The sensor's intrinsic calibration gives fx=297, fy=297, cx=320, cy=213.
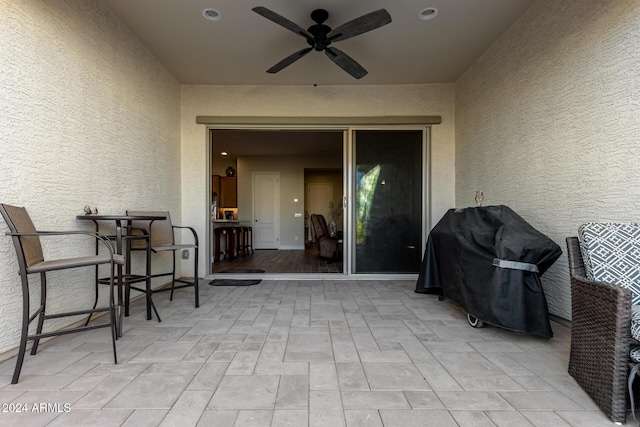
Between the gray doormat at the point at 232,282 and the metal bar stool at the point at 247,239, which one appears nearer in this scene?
the gray doormat at the point at 232,282

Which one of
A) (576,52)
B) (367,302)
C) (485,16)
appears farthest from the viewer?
(367,302)

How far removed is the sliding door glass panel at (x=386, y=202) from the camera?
166 inches

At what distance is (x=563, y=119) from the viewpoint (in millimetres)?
2359

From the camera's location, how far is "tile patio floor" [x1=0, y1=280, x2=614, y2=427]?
4.21 feet

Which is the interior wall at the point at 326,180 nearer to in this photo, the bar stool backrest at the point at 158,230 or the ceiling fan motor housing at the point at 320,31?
the bar stool backrest at the point at 158,230

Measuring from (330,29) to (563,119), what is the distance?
82.6 inches

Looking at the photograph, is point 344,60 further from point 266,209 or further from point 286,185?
point 266,209

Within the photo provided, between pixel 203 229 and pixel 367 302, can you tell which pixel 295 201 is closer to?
pixel 203 229

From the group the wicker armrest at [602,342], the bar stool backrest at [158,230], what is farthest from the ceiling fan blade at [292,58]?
the wicker armrest at [602,342]

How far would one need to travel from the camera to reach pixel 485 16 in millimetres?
2746

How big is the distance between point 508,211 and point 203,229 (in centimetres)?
363

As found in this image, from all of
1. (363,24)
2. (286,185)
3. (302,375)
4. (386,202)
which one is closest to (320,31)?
(363,24)

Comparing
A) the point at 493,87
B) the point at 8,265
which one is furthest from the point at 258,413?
the point at 493,87

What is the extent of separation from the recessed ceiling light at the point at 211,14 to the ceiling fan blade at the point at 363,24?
41.6 inches
